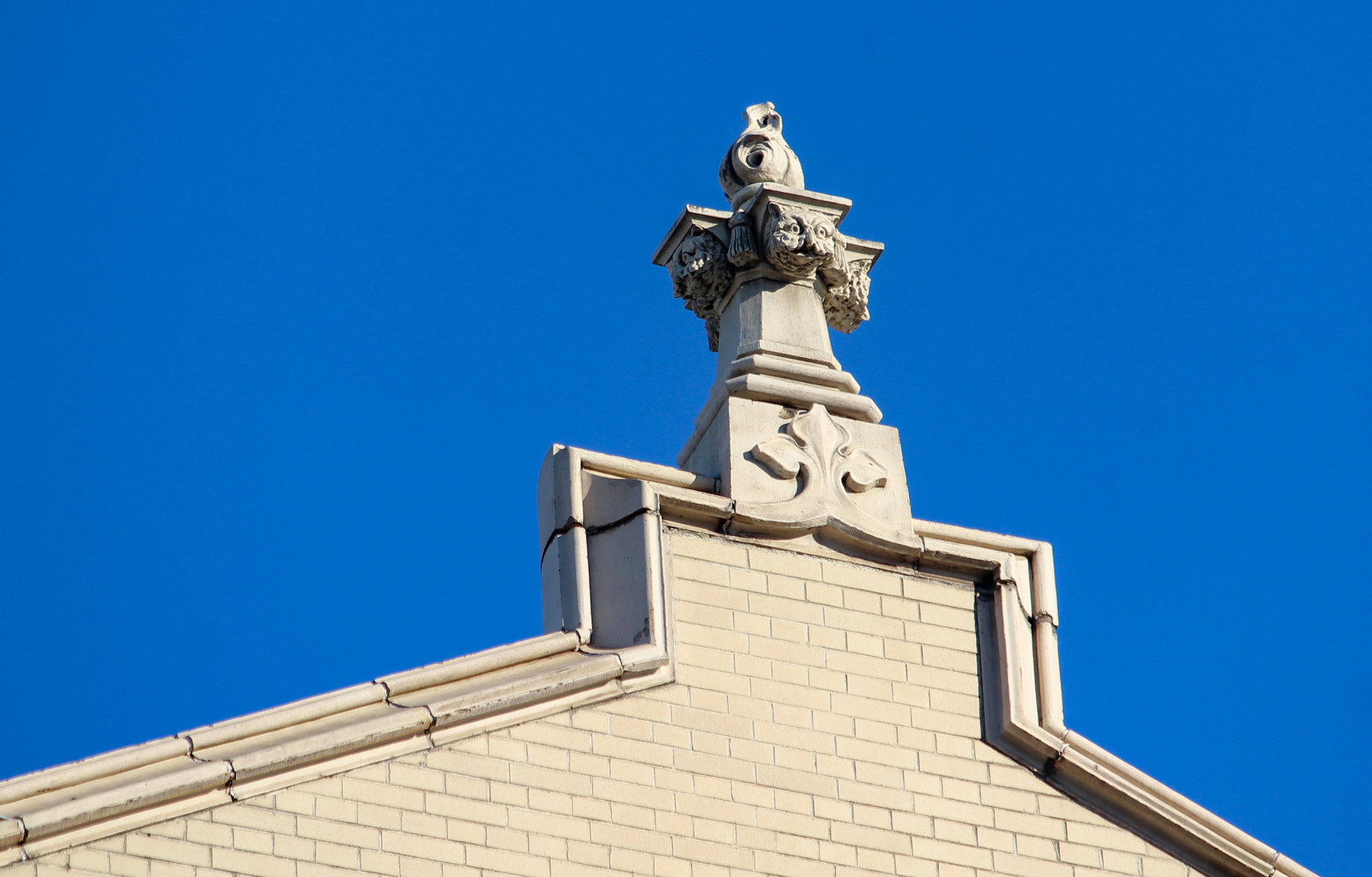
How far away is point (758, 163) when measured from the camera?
1440 cm

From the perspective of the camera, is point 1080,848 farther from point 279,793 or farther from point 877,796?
point 279,793

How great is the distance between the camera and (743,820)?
12.1 m

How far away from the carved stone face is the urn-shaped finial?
0.31 metres

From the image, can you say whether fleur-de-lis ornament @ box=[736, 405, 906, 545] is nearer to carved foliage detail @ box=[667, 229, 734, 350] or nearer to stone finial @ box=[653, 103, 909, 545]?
stone finial @ box=[653, 103, 909, 545]

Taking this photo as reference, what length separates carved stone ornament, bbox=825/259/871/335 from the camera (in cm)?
1429

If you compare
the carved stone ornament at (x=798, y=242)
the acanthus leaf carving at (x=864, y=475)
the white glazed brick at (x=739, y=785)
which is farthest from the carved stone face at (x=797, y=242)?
the white glazed brick at (x=739, y=785)

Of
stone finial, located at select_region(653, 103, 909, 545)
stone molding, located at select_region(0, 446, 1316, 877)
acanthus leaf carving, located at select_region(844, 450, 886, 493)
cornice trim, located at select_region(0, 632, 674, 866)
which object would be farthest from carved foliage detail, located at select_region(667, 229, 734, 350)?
cornice trim, located at select_region(0, 632, 674, 866)

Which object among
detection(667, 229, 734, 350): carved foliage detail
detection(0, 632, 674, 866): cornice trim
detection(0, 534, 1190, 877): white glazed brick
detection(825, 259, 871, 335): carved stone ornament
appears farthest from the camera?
detection(825, 259, 871, 335): carved stone ornament

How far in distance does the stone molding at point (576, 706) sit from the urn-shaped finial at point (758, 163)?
207 centimetres

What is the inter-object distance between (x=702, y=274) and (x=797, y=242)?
560 mm

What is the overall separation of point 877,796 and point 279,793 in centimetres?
286

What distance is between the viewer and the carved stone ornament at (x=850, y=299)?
563 inches

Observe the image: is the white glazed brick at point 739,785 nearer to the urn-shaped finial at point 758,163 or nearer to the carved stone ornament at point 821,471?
the carved stone ornament at point 821,471

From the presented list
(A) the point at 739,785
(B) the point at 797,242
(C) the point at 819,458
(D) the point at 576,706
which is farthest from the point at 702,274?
(A) the point at 739,785
